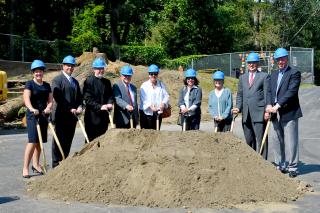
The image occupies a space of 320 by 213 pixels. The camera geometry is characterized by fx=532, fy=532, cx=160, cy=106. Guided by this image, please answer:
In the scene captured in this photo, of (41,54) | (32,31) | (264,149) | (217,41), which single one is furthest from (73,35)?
(264,149)

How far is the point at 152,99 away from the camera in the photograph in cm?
937

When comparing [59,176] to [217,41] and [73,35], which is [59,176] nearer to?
[73,35]

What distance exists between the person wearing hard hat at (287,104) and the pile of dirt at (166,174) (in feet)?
3.45

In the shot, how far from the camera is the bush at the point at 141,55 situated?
122ft

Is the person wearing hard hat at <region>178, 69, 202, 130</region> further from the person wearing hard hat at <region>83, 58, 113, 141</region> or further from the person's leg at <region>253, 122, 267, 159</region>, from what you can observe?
the person wearing hard hat at <region>83, 58, 113, 141</region>

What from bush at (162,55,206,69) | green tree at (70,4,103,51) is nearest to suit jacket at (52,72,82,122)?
green tree at (70,4,103,51)

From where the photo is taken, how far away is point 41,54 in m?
29.2

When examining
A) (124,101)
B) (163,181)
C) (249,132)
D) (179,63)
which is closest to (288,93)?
(249,132)

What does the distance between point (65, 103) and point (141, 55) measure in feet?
95.3

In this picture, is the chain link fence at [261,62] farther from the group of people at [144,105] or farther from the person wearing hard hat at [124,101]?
the person wearing hard hat at [124,101]

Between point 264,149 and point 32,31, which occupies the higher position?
point 32,31

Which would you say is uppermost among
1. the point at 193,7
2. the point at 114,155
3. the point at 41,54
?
the point at 193,7

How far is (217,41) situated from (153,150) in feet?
132

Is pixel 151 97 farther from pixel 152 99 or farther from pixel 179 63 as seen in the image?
pixel 179 63
